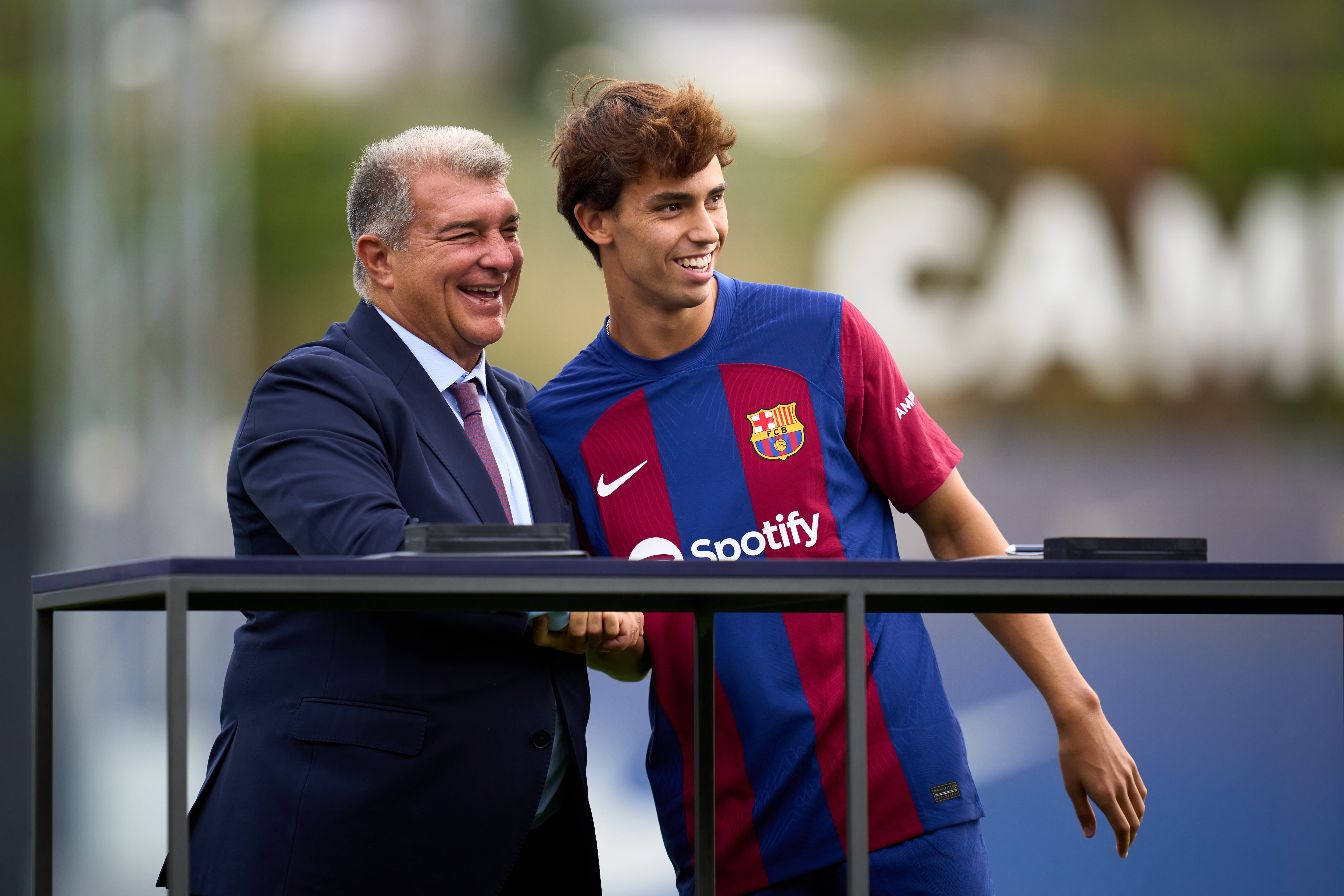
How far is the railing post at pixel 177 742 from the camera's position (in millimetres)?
1235

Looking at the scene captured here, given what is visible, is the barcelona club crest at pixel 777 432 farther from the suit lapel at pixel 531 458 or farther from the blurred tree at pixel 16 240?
the blurred tree at pixel 16 240

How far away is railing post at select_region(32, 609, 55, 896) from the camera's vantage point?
1.41 metres

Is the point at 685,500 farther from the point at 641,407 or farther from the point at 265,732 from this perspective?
the point at 265,732

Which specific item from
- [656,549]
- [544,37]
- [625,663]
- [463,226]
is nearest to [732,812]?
[625,663]

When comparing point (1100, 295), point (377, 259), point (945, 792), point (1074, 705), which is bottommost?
point (945, 792)

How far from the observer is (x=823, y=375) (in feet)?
6.49

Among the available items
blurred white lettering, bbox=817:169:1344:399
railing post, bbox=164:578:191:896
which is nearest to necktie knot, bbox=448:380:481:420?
railing post, bbox=164:578:191:896

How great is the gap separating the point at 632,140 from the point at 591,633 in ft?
2.49

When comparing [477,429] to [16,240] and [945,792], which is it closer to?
[945,792]

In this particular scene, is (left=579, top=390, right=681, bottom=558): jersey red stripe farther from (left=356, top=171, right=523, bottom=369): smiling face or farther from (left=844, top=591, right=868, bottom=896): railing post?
(left=844, top=591, right=868, bottom=896): railing post

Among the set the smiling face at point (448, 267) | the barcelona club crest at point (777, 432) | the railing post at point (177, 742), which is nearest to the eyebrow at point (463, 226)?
the smiling face at point (448, 267)

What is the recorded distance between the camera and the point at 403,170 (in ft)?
6.59

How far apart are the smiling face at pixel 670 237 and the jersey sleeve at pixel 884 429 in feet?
0.76

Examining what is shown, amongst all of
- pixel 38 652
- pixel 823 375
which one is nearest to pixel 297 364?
pixel 38 652
